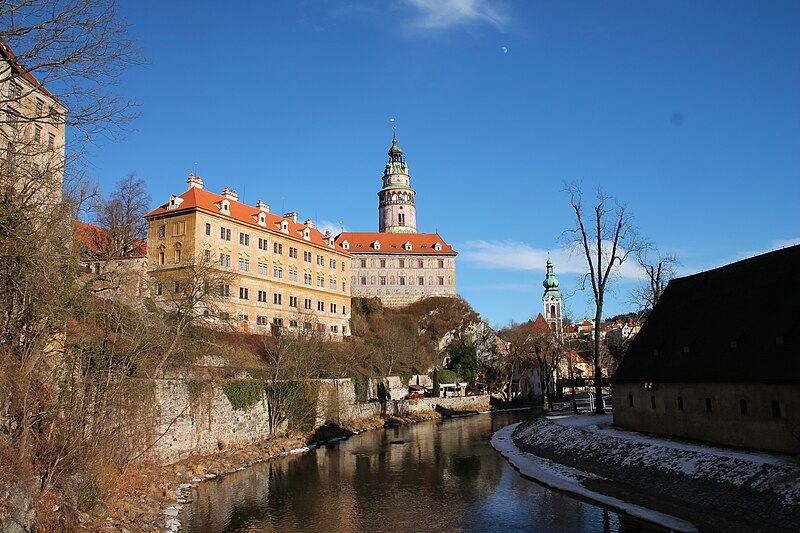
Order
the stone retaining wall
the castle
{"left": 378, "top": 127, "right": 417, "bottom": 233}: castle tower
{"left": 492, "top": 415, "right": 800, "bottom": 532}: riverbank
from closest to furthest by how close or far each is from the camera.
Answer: {"left": 492, "top": 415, "right": 800, "bottom": 532}: riverbank, the stone retaining wall, the castle, {"left": 378, "top": 127, "right": 417, "bottom": 233}: castle tower

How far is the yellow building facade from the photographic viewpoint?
4831 centimetres

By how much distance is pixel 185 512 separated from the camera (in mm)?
18938

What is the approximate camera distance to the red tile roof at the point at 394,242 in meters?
85.9

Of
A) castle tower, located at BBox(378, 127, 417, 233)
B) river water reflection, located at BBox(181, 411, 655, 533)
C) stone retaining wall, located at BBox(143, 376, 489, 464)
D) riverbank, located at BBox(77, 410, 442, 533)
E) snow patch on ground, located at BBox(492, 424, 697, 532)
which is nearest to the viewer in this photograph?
snow patch on ground, located at BBox(492, 424, 697, 532)

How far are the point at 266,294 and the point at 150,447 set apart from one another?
3244 cm

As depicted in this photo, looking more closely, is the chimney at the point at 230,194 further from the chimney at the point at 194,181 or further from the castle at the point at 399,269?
the castle at the point at 399,269

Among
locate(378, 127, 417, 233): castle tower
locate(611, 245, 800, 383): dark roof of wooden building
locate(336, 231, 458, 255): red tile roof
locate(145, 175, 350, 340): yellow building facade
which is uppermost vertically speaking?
locate(378, 127, 417, 233): castle tower

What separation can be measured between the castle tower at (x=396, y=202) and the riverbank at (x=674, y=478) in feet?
250

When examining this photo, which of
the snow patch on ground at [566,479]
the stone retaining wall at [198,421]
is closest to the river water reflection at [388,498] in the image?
the snow patch on ground at [566,479]

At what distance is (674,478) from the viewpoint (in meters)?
18.6

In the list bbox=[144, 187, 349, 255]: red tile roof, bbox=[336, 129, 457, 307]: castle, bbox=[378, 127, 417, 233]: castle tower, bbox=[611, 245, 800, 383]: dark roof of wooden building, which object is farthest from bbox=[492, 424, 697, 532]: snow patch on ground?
bbox=[378, 127, 417, 233]: castle tower

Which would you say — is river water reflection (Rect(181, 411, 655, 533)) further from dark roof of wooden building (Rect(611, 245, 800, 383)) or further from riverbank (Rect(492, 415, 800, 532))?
dark roof of wooden building (Rect(611, 245, 800, 383))

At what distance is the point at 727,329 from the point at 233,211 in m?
41.4

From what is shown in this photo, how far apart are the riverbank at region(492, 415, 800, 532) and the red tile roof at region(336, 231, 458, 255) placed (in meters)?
58.7
